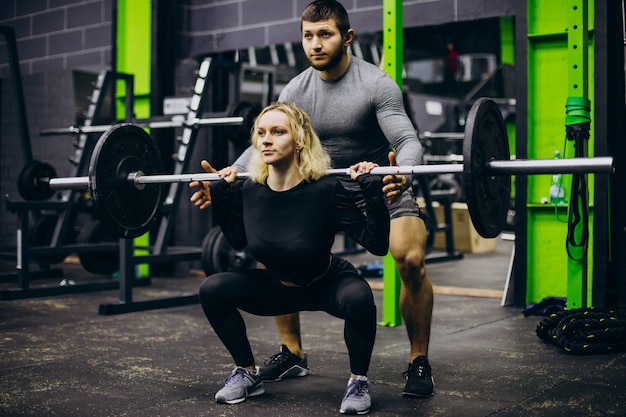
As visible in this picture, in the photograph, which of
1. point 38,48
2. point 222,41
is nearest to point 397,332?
point 222,41

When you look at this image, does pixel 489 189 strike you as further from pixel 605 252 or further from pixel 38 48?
pixel 38 48

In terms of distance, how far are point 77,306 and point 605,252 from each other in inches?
104

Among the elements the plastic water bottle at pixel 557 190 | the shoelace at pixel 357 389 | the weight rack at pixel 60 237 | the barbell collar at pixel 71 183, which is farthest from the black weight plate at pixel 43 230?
the shoelace at pixel 357 389

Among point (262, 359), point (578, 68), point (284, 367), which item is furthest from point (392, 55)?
point (284, 367)

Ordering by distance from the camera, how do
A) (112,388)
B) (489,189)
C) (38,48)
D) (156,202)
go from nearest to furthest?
1. (489,189)
2. (112,388)
3. (156,202)
4. (38,48)

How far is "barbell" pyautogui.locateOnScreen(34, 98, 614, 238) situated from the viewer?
6.23 ft

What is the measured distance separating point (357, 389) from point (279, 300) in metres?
0.33

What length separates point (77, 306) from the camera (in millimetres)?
4031

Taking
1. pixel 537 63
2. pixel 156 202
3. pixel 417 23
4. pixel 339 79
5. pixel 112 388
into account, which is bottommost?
pixel 112 388

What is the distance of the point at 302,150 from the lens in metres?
2.16

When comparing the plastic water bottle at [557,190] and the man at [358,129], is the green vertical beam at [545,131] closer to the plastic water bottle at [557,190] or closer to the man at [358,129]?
the plastic water bottle at [557,190]

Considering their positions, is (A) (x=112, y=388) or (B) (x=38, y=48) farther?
(B) (x=38, y=48)

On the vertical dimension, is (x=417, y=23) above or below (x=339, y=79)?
above

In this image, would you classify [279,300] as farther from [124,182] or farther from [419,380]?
[124,182]
